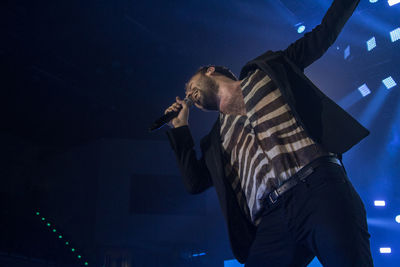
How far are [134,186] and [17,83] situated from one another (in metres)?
3.01

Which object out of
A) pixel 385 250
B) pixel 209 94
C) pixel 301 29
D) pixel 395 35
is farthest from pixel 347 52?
pixel 209 94

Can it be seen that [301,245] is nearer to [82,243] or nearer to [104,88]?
Result: [104,88]

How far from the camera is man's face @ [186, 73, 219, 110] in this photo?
1854 mm

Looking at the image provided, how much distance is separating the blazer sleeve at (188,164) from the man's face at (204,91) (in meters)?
0.17

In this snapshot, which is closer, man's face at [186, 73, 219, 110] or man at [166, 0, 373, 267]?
man at [166, 0, 373, 267]

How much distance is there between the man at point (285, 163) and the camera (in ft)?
3.86

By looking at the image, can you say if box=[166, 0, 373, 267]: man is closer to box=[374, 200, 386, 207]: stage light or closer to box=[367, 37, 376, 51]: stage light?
box=[367, 37, 376, 51]: stage light

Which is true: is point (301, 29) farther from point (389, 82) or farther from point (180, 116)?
point (180, 116)

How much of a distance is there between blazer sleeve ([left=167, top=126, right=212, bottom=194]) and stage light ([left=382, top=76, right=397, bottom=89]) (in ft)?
14.8

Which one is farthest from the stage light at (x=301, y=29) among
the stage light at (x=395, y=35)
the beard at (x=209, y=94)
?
the beard at (x=209, y=94)

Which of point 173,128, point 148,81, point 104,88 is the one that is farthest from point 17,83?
point 173,128

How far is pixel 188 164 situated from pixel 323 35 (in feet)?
2.87

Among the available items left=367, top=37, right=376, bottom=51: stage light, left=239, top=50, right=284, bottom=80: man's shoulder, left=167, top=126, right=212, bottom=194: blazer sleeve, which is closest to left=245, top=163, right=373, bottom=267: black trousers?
left=167, top=126, right=212, bottom=194: blazer sleeve

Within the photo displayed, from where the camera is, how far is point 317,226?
3.84 ft
